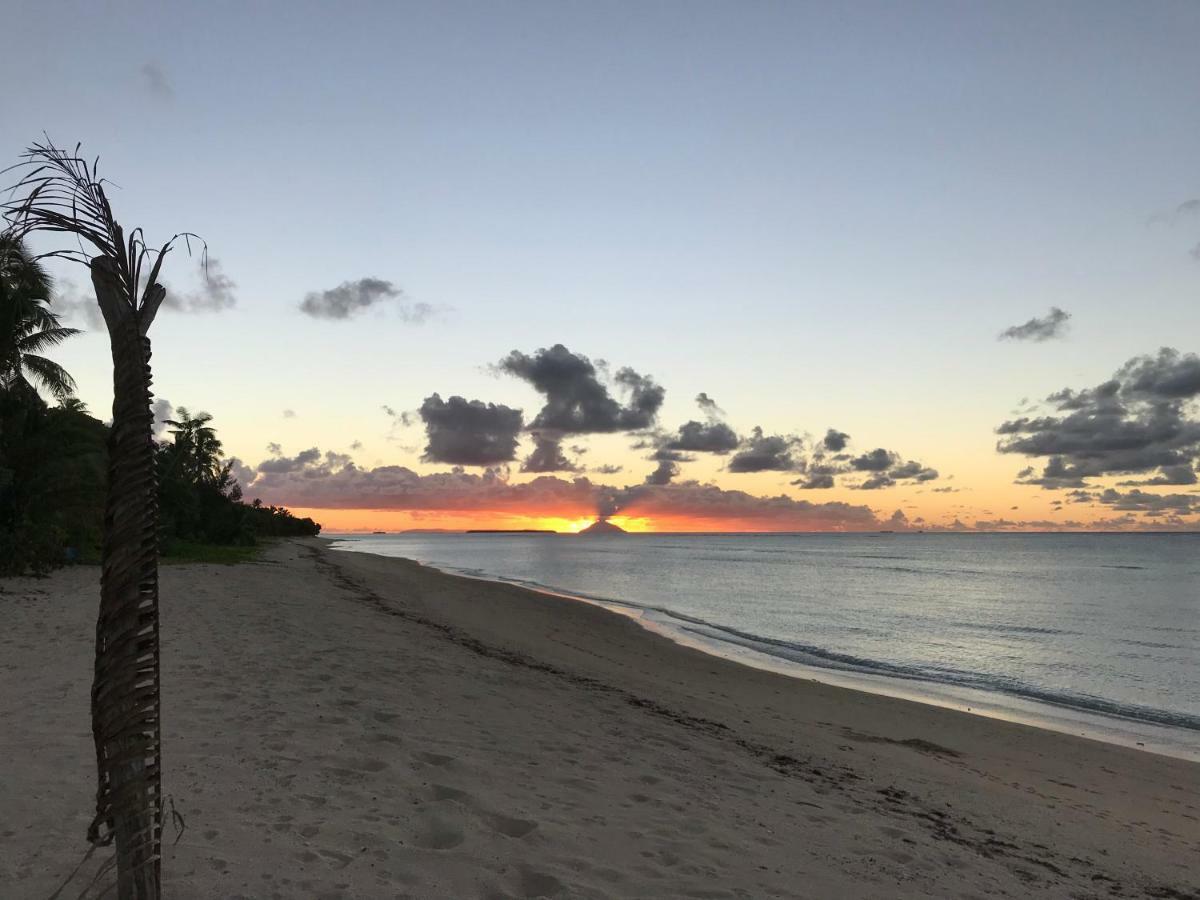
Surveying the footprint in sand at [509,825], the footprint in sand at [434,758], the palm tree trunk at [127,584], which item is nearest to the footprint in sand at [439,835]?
the footprint in sand at [509,825]

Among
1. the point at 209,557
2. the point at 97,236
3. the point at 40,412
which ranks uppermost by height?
the point at 40,412

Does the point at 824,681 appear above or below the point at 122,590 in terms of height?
below

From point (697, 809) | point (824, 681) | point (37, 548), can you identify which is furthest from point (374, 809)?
point (37, 548)

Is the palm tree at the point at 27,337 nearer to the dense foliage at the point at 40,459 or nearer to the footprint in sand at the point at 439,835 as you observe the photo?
the dense foliage at the point at 40,459

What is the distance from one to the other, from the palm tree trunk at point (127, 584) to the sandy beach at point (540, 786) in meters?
0.67

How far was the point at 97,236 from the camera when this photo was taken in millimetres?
3041

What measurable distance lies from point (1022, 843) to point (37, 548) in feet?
79.3

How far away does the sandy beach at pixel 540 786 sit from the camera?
4.70 meters

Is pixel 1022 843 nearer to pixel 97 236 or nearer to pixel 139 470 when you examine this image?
pixel 139 470

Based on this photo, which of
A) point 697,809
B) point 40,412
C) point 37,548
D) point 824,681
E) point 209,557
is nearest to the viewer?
point 697,809

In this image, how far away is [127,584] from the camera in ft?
9.58

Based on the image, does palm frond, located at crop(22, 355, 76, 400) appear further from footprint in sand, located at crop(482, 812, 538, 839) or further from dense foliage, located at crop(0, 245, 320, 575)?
footprint in sand, located at crop(482, 812, 538, 839)

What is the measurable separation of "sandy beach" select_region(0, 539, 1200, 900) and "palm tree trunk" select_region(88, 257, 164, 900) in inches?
26.3

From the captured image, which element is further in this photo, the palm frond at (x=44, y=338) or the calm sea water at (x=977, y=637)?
the palm frond at (x=44, y=338)
